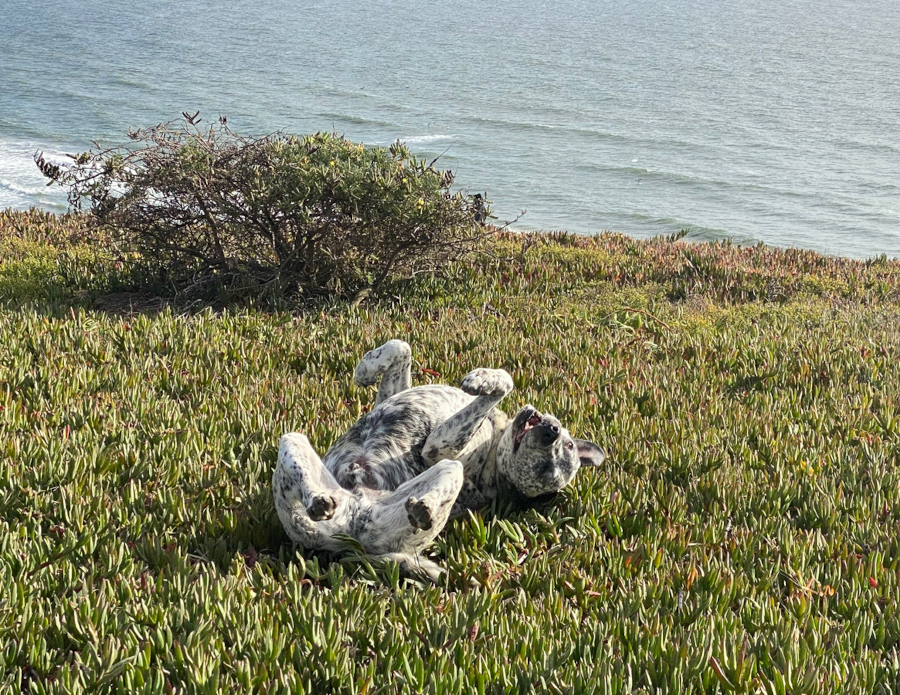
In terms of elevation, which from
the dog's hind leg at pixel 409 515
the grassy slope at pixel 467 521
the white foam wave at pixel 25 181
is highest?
the dog's hind leg at pixel 409 515

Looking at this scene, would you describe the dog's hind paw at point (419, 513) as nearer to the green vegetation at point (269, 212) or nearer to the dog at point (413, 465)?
the dog at point (413, 465)

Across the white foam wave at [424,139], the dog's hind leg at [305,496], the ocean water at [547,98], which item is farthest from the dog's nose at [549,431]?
the white foam wave at [424,139]

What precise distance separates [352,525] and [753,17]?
76.2 metres

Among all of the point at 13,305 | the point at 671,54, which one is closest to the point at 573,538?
the point at 13,305

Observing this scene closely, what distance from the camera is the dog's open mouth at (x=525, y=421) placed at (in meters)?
4.52

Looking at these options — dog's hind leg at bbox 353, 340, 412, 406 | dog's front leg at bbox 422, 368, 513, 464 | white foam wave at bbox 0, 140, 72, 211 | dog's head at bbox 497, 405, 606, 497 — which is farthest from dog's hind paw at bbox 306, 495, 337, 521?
white foam wave at bbox 0, 140, 72, 211

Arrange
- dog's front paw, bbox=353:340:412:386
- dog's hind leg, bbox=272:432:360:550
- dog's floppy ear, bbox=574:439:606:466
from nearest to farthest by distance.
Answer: dog's hind leg, bbox=272:432:360:550 < dog's floppy ear, bbox=574:439:606:466 < dog's front paw, bbox=353:340:412:386

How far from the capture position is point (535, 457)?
4484 millimetres

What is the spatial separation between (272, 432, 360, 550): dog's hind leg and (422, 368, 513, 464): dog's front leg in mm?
533

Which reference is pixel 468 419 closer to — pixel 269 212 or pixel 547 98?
pixel 269 212

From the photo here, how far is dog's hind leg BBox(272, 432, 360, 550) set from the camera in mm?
3969

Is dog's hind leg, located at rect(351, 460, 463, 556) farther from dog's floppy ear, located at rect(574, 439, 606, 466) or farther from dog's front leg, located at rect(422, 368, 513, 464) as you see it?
dog's floppy ear, located at rect(574, 439, 606, 466)

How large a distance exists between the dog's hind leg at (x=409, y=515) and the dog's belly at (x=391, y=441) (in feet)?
0.91

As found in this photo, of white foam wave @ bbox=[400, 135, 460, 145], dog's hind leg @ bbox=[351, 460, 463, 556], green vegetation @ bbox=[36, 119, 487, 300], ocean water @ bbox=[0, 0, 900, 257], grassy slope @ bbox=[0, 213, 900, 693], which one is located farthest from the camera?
white foam wave @ bbox=[400, 135, 460, 145]
